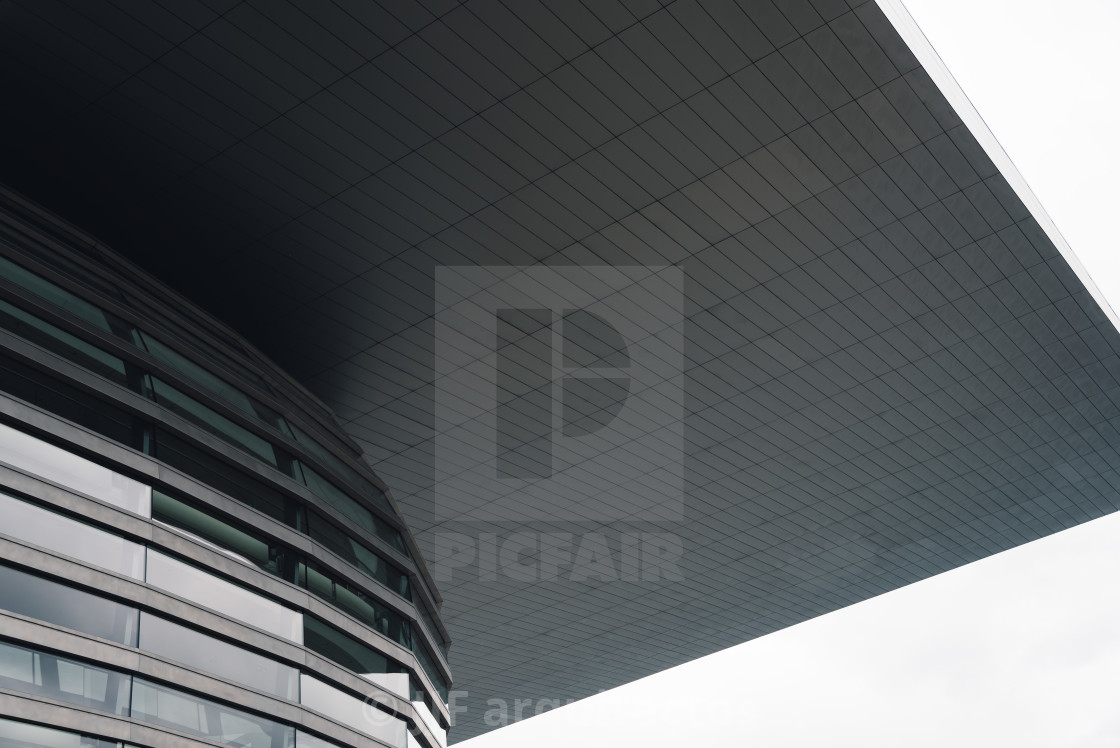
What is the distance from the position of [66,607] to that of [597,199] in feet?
39.3

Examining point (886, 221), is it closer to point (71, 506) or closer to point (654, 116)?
point (654, 116)

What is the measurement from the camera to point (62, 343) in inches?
597

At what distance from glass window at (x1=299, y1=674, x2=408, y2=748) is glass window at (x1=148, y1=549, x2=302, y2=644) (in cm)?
71

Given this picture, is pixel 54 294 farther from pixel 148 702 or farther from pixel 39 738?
pixel 39 738

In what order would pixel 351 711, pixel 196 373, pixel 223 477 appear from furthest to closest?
pixel 196 373 → pixel 223 477 → pixel 351 711

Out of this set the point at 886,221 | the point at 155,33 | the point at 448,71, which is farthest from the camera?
the point at 886,221

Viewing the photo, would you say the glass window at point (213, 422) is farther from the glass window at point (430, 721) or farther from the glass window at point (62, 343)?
the glass window at point (430, 721)

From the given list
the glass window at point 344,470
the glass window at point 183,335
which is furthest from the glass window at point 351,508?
the glass window at point 183,335

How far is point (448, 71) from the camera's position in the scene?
18.1 m

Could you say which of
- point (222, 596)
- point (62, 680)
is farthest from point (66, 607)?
point (222, 596)

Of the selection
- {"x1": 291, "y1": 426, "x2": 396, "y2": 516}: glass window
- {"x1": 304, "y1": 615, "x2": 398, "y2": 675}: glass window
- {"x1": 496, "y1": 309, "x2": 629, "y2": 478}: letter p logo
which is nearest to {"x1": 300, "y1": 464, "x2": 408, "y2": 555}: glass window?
{"x1": 291, "y1": 426, "x2": 396, "y2": 516}: glass window

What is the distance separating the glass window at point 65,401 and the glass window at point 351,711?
165 inches

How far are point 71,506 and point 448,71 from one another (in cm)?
885

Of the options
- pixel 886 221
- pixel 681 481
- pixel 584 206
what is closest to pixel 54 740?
pixel 584 206
